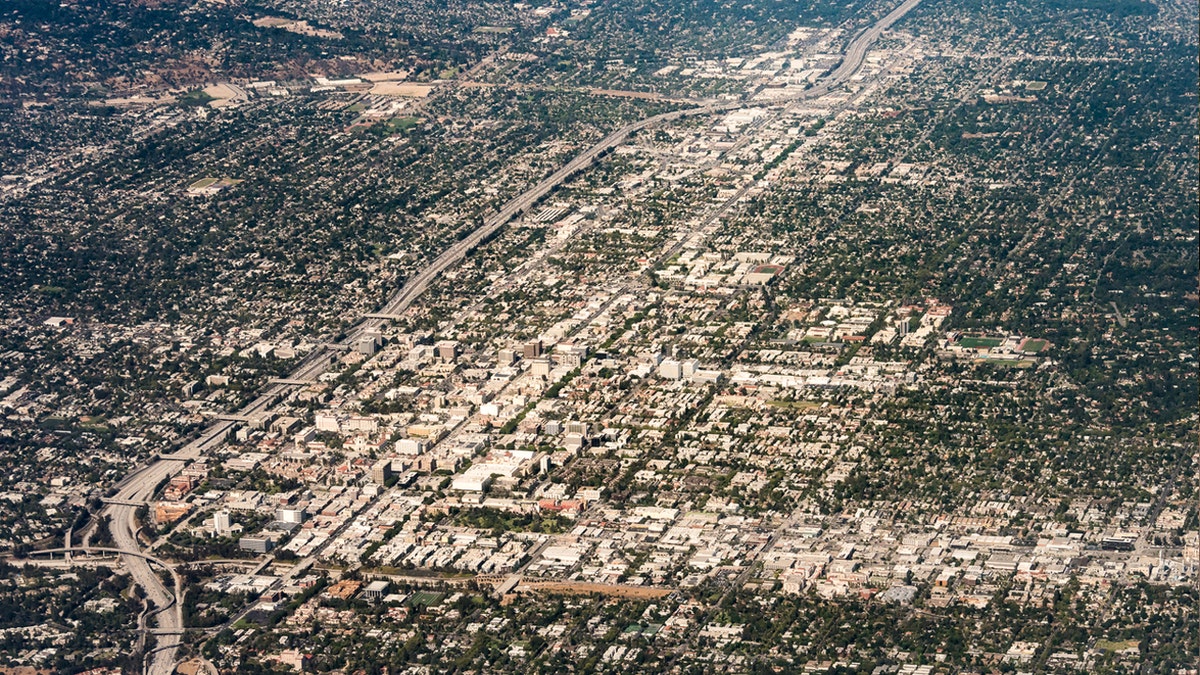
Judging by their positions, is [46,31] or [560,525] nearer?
[560,525]

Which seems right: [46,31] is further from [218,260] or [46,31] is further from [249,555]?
[249,555]

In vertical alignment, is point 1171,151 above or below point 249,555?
below

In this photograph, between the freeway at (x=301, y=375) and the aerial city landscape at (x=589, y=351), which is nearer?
the aerial city landscape at (x=589, y=351)

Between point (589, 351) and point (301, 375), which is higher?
point (301, 375)

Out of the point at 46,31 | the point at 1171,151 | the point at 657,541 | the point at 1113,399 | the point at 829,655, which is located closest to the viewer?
the point at 829,655

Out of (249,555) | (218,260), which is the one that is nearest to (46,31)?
(218,260)
